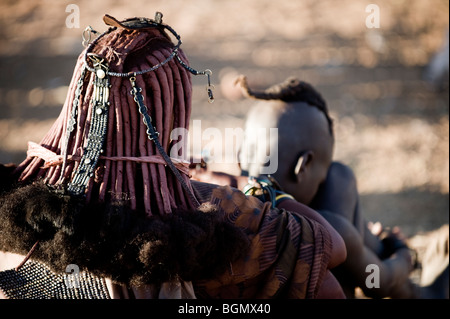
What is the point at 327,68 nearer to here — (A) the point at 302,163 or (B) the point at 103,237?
(A) the point at 302,163

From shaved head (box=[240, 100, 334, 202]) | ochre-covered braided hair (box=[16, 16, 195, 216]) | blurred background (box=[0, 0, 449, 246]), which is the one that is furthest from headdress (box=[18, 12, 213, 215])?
blurred background (box=[0, 0, 449, 246])

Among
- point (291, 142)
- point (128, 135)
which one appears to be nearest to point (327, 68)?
point (291, 142)

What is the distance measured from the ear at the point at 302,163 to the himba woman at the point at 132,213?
0.86m

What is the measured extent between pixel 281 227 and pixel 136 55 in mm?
773

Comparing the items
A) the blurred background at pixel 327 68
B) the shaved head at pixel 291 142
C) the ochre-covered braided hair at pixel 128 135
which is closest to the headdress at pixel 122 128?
the ochre-covered braided hair at pixel 128 135

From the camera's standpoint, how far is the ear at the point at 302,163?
2.45 meters

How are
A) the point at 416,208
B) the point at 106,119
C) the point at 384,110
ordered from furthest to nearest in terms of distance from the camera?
the point at 384,110, the point at 416,208, the point at 106,119

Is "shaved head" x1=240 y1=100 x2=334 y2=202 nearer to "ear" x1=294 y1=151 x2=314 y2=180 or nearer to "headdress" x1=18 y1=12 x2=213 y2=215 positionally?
"ear" x1=294 y1=151 x2=314 y2=180

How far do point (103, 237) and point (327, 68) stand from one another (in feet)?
19.0

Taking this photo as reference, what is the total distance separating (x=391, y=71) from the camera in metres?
6.42

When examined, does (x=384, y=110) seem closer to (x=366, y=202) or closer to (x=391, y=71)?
Answer: (x=391, y=71)

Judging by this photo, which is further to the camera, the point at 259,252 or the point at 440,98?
the point at 440,98

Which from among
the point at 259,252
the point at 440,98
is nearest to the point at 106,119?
the point at 259,252

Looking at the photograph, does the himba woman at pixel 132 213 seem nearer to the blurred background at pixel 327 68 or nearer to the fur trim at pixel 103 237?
the fur trim at pixel 103 237
